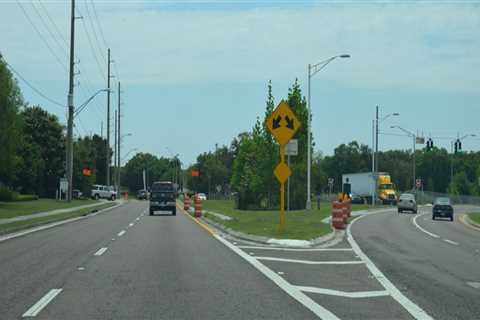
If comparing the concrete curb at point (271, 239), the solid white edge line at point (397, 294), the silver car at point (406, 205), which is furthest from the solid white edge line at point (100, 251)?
the silver car at point (406, 205)

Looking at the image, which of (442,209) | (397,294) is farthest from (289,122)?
(442,209)

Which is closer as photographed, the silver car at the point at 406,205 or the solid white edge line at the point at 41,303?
the solid white edge line at the point at 41,303

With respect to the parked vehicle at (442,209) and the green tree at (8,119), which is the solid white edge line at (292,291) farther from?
the green tree at (8,119)

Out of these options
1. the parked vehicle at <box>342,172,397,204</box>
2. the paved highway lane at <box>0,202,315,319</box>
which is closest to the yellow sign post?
the paved highway lane at <box>0,202,315,319</box>

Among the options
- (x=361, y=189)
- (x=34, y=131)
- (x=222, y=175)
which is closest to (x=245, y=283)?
(x=34, y=131)

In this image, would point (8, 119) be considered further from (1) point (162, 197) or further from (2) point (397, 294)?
(2) point (397, 294)

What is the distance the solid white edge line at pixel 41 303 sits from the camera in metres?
10.1

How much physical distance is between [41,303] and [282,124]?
573 inches

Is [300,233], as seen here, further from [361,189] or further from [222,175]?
[222,175]

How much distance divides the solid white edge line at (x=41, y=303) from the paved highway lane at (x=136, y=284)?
0.01 metres

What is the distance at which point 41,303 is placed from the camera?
35.9 feet

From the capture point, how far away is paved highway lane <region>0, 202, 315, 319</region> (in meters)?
10.3

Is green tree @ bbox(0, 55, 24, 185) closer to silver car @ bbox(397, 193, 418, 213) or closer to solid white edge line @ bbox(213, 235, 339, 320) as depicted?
silver car @ bbox(397, 193, 418, 213)

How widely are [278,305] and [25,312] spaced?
12.0ft
